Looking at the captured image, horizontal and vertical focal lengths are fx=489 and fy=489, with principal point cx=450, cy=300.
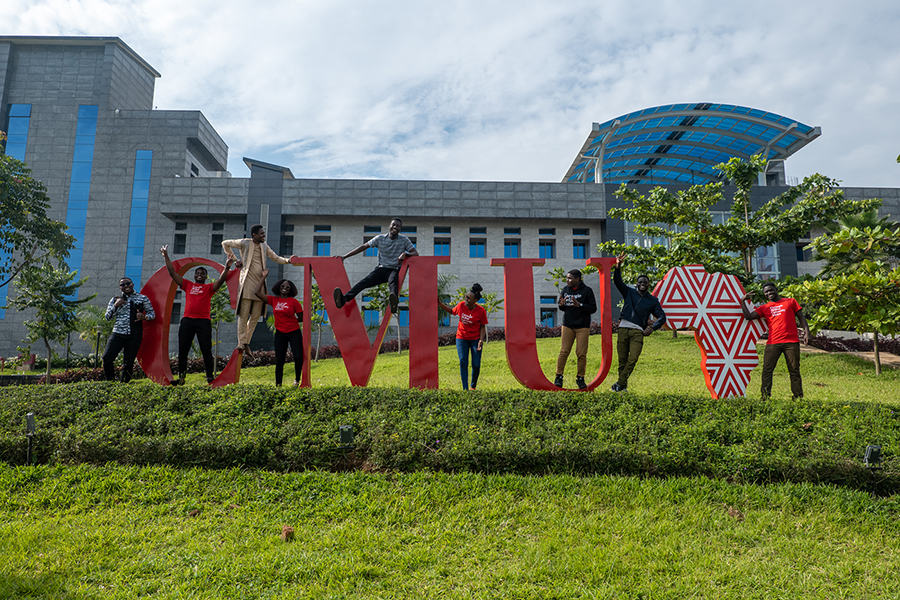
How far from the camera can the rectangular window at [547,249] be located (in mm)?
30062

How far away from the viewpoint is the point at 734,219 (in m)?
14.6

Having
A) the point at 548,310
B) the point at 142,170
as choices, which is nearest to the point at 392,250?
the point at 548,310

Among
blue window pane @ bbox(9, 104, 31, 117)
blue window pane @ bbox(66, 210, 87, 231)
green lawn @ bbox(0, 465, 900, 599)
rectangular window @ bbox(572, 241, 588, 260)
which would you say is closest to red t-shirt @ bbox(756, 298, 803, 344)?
green lawn @ bbox(0, 465, 900, 599)

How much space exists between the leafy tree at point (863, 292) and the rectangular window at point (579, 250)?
2377 cm

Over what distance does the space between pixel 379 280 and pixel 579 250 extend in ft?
81.2

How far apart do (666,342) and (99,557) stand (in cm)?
1817

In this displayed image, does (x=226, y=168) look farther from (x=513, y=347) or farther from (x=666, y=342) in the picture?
(x=513, y=347)

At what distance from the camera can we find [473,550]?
3414 millimetres

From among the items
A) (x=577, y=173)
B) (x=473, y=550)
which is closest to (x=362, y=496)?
(x=473, y=550)

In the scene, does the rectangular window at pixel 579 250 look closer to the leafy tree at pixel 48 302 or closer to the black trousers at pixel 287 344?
the leafy tree at pixel 48 302

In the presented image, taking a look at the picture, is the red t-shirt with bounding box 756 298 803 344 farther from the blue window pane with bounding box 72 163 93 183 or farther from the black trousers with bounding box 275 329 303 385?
the blue window pane with bounding box 72 163 93 183

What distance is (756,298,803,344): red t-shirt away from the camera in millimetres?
7418

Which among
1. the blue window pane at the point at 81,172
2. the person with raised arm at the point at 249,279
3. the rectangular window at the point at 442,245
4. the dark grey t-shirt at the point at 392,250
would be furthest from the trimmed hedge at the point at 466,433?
the blue window pane at the point at 81,172

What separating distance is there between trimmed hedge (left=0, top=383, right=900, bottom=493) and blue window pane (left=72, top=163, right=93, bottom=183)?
31.0 m
